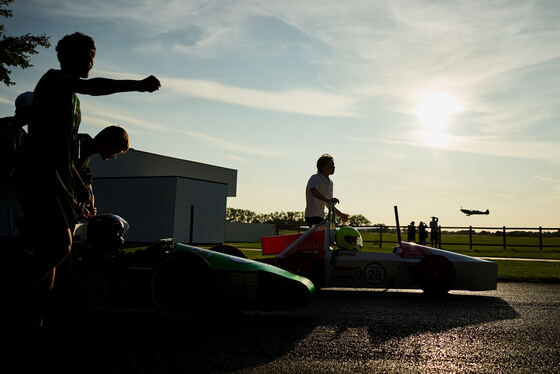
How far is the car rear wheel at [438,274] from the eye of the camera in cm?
599

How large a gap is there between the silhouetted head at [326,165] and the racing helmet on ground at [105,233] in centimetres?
352

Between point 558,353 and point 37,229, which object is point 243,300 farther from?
point 558,353

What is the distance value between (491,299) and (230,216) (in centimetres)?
11024

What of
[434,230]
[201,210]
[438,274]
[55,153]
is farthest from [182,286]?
[201,210]

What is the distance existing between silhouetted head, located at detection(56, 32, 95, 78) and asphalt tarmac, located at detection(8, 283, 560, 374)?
1589mm

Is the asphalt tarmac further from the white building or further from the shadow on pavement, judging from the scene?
the white building

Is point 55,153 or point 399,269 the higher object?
point 55,153

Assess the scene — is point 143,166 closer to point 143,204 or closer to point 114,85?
point 143,204

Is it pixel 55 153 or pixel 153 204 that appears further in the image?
pixel 153 204

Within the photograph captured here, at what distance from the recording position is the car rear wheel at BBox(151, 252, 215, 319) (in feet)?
12.4

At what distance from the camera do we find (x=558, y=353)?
3057mm

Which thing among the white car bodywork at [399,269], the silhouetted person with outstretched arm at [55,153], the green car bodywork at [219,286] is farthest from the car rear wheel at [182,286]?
the white car bodywork at [399,269]

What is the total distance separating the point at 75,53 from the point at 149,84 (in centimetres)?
56

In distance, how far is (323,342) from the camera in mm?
3301
